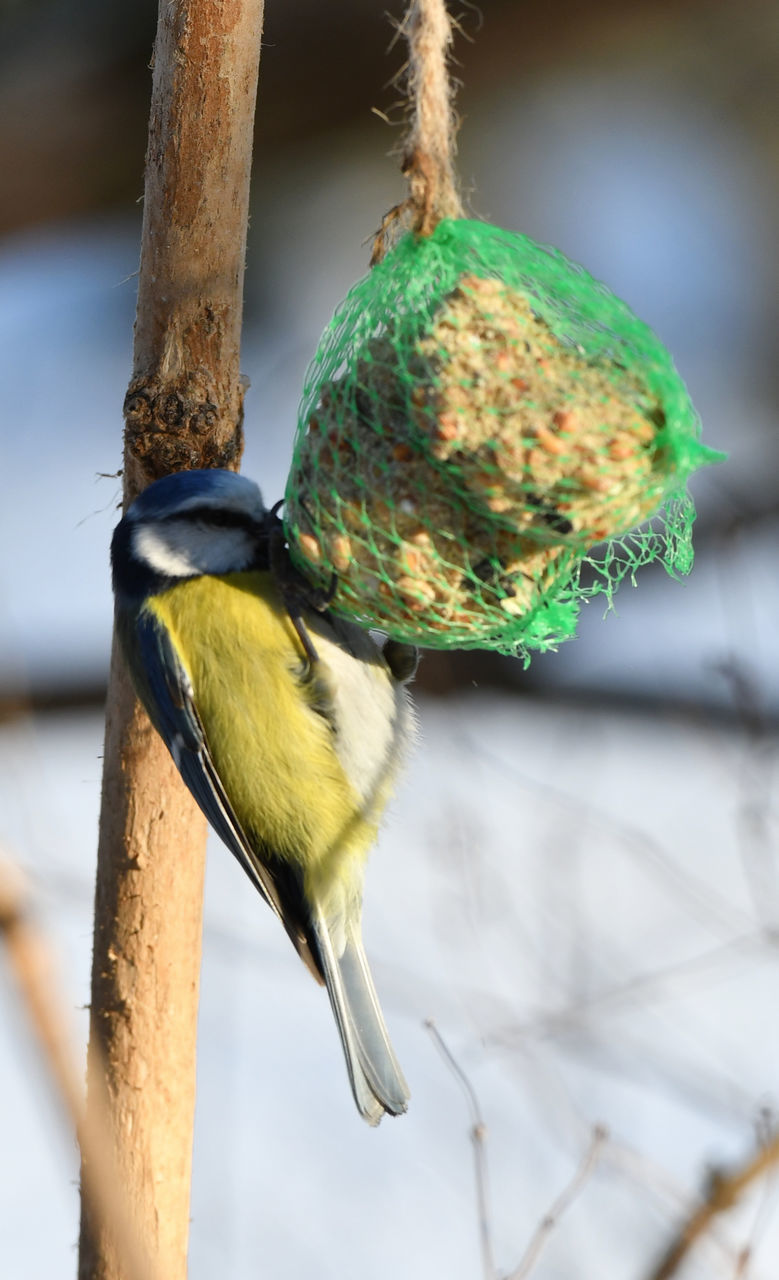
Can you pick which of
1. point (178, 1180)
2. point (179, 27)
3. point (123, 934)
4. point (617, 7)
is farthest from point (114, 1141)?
point (617, 7)

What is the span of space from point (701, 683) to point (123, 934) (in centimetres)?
246

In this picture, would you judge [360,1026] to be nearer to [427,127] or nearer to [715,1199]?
[715,1199]


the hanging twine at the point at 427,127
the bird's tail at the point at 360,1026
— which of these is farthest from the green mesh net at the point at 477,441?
the bird's tail at the point at 360,1026

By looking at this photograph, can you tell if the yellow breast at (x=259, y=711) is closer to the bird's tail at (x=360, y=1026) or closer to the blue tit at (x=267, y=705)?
the blue tit at (x=267, y=705)

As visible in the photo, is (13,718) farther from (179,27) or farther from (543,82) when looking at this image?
(543,82)

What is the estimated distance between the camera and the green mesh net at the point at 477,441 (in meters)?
1.65

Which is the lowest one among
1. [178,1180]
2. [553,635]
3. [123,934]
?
[178,1180]

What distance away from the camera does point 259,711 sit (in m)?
2.08

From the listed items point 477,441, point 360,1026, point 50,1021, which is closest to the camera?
point 50,1021

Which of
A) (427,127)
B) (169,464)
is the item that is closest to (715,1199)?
(169,464)

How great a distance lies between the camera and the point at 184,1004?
2150mm

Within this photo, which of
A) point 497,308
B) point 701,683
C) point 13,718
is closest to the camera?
point 497,308

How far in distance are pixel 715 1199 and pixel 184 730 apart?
1135 millimetres

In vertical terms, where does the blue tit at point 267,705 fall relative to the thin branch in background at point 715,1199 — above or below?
above
